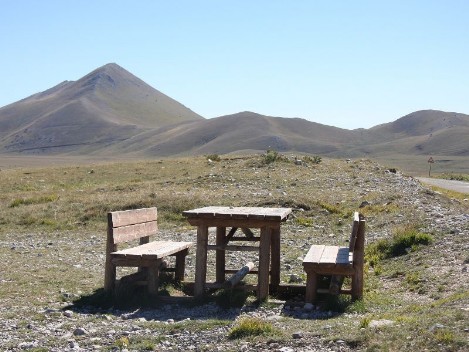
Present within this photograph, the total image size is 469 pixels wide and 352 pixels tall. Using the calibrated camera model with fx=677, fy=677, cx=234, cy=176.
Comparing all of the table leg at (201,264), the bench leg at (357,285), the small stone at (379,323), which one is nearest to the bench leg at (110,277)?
the table leg at (201,264)

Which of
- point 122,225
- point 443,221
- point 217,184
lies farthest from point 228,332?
point 217,184

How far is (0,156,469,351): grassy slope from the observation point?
28.6 ft

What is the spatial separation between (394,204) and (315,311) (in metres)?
13.3

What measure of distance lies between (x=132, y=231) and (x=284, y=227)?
8779 mm

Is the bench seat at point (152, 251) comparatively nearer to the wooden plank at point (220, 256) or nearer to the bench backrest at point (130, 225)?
the bench backrest at point (130, 225)

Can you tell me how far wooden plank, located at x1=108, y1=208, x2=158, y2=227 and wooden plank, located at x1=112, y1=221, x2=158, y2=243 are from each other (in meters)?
0.08

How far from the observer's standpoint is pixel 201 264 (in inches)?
462

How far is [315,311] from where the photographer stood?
10453 mm

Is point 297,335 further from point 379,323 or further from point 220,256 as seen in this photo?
point 220,256

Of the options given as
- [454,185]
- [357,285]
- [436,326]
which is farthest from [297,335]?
[454,185]

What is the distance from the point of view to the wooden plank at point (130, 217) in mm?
11948

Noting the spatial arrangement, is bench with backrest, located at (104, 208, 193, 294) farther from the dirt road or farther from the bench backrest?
the dirt road

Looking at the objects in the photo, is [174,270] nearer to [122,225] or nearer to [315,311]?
[122,225]

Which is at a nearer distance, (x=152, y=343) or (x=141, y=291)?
(x=152, y=343)
